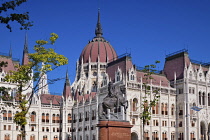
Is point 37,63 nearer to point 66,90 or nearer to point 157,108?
point 157,108

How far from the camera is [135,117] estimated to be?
251ft

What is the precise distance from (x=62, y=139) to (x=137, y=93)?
26255 mm

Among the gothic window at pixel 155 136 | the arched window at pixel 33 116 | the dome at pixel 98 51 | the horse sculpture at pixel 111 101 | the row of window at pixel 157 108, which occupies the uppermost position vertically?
the dome at pixel 98 51

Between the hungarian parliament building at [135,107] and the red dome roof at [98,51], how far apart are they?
1502cm

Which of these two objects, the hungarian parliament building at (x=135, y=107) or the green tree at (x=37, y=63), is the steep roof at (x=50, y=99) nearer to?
the hungarian parliament building at (x=135, y=107)

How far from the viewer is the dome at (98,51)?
112 meters

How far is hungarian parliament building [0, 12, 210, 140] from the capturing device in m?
78.8

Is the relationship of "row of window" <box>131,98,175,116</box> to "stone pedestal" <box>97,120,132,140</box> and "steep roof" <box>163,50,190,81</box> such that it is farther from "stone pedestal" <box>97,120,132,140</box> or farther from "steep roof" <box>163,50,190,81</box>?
"stone pedestal" <box>97,120,132,140</box>

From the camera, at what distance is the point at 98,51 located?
371 ft

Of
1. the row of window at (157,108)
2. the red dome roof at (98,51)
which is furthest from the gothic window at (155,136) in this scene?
the red dome roof at (98,51)

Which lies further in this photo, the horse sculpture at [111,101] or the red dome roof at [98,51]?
the red dome roof at [98,51]

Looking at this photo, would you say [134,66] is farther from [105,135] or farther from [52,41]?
[105,135]

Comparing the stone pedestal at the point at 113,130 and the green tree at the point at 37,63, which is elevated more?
the green tree at the point at 37,63

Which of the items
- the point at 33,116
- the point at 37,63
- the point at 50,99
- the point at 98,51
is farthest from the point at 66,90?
the point at 37,63
